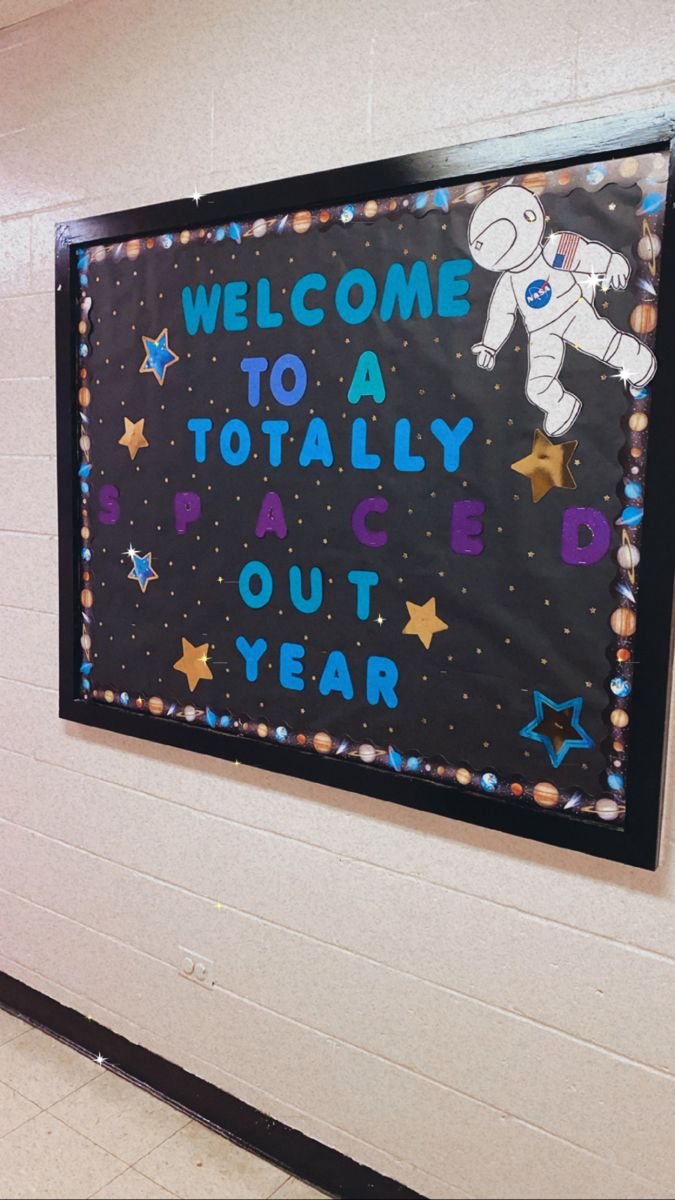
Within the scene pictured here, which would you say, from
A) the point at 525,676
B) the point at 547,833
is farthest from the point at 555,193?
the point at 547,833

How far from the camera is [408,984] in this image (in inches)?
65.0

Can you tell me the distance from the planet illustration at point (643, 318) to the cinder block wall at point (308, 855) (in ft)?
0.97

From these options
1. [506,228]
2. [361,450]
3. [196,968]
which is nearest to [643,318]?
[506,228]

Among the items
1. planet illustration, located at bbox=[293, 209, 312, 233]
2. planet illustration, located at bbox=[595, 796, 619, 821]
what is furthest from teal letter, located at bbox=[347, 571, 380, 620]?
planet illustration, located at bbox=[293, 209, 312, 233]

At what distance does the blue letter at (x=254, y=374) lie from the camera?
1704 millimetres

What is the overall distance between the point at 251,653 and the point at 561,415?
735 millimetres

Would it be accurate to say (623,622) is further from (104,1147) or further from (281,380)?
(104,1147)

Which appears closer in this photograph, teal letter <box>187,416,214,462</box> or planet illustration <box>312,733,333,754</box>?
planet illustration <box>312,733,333,754</box>

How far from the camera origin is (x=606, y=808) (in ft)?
4.55

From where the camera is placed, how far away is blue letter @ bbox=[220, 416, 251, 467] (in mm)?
1736

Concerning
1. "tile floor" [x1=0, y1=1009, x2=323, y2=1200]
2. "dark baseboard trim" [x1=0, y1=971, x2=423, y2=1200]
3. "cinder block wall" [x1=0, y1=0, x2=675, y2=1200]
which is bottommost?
"tile floor" [x1=0, y1=1009, x2=323, y2=1200]

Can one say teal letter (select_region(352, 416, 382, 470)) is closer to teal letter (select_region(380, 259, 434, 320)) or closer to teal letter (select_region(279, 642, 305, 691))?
teal letter (select_region(380, 259, 434, 320))

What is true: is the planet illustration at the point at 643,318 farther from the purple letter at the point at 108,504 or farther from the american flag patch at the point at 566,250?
the purple letter at the point at 108,504

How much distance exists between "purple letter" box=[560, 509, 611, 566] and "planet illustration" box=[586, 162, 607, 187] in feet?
1.55
